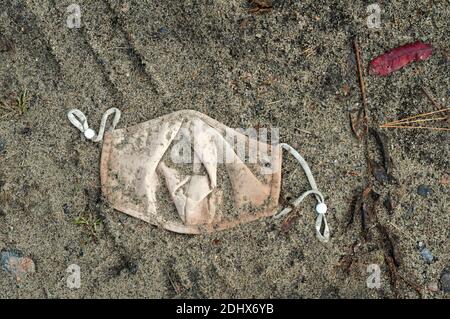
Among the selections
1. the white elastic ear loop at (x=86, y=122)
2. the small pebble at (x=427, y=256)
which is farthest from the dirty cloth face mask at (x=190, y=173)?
the small pebble at (x=427, y=256)

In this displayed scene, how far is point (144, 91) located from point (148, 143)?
0.75ft

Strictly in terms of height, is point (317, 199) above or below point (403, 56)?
below

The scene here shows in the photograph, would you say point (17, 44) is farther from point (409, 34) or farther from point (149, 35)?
point (409, 34)

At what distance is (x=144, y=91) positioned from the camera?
308cm

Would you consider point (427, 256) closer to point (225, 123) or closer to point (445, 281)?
point (445, 281)

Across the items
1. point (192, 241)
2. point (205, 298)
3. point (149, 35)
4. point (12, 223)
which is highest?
point (149, 35)

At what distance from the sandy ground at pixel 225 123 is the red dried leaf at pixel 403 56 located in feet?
0.11

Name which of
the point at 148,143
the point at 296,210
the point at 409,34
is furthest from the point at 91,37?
the point at 409,34

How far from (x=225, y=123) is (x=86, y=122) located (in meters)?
0.60

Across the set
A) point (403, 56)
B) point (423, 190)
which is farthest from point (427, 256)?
point (403, 56)

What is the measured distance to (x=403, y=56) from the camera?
10.0 ft

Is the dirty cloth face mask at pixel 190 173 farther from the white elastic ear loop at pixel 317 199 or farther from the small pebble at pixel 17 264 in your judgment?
the small pebble at pixel 17 264

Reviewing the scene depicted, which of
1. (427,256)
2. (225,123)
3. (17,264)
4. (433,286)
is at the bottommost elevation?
(433,286)

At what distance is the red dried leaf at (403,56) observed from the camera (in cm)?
305
